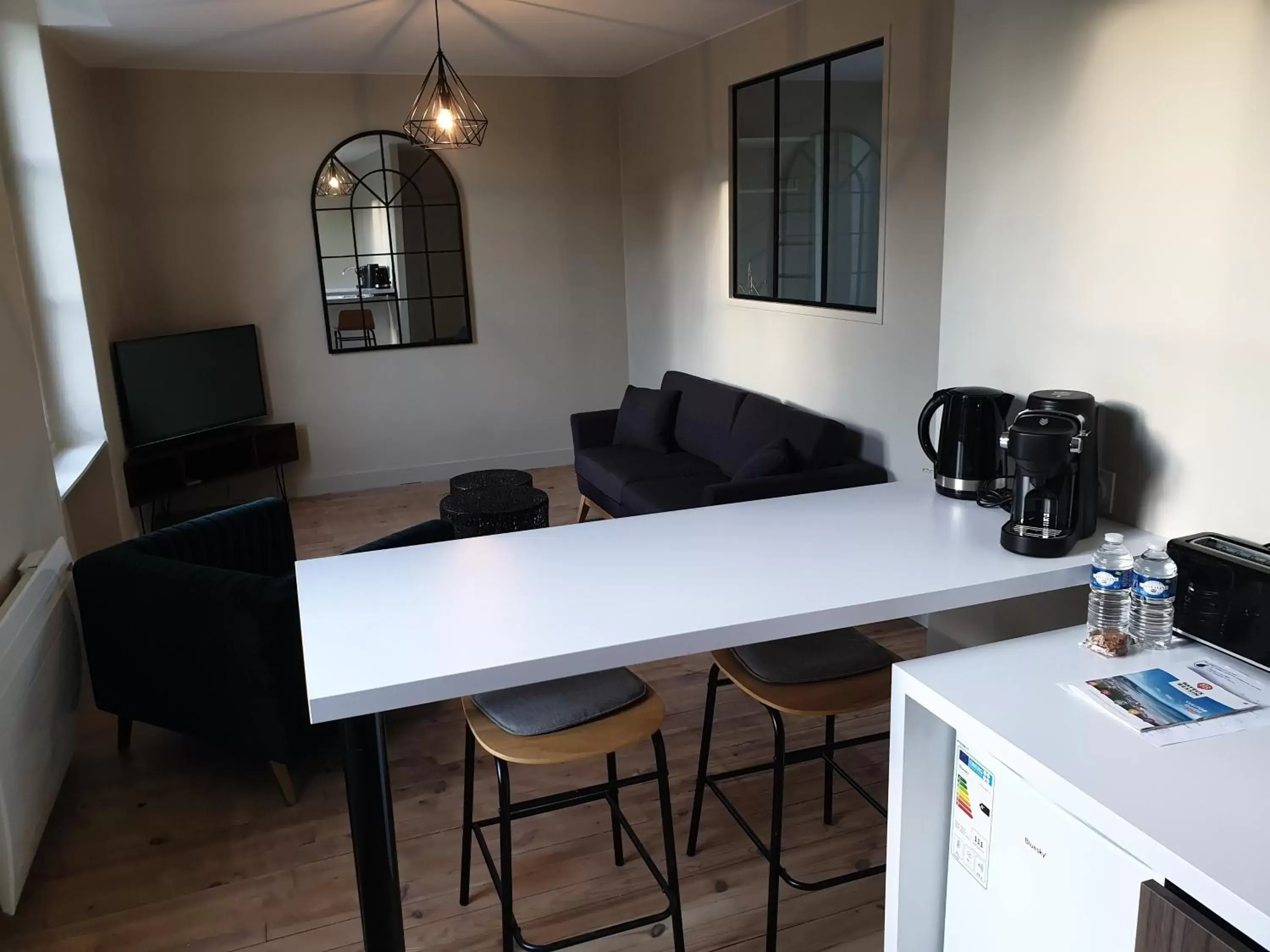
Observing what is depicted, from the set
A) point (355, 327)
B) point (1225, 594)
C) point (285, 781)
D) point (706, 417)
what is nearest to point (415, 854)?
point (285, 781)

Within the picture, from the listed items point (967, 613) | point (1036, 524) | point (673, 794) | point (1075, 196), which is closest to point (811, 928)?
point (673, 794)

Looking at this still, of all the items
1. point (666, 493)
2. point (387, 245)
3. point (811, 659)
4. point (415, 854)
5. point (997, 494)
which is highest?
point (387, 245)

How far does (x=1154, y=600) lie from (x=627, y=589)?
0.94m

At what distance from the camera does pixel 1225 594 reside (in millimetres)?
1605

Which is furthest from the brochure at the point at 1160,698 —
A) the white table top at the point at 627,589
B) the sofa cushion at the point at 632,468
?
the sofa cushion at the point at 632,468

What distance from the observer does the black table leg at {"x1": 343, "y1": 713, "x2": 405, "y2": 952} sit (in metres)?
1.62

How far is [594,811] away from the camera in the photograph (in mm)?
2717

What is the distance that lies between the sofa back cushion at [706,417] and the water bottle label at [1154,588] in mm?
3140

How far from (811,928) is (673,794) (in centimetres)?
64

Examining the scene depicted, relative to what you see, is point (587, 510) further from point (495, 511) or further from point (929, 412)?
point (929, 412)

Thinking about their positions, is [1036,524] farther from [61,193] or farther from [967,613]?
[61,193]

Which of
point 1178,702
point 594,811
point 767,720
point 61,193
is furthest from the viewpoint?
point 61,193

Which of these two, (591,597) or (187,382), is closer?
(591,597)

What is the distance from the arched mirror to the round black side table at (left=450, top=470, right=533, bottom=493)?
1.91m
